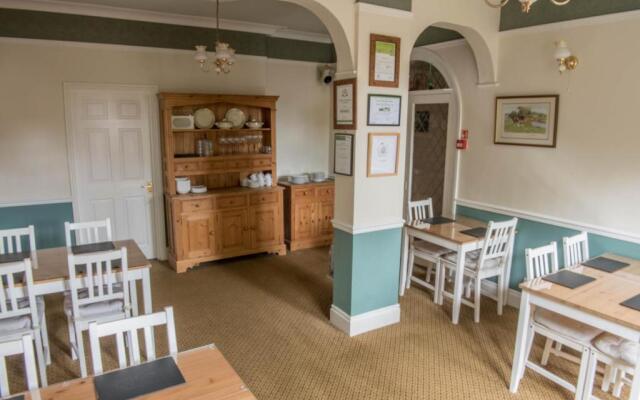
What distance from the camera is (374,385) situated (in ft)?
9.78

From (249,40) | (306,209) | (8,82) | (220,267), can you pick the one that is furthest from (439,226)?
(8,82)

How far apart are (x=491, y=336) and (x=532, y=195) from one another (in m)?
1.33

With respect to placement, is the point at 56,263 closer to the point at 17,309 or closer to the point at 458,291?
the point at 17,309

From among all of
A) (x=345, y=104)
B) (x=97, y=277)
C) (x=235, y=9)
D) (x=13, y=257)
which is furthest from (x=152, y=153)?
(x=345, y=104)

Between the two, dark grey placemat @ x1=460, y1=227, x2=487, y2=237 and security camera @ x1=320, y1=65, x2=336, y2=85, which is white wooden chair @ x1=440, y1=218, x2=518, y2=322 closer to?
dark grey placemat @ x1=460, y1=227, x2=487, y2=237

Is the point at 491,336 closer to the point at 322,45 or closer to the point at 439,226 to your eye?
the point at 439,226

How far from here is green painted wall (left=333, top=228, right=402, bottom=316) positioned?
3578 millimetres

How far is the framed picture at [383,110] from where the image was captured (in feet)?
11.1

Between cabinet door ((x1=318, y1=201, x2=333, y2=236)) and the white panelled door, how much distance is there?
7.02 feet

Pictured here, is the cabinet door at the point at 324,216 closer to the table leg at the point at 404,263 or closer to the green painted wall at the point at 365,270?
A: the table leg at the point at 404,263

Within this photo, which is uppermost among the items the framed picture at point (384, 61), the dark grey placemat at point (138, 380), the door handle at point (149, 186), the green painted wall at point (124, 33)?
the green painted wall at point (124, 33)

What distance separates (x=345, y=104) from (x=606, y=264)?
2.23 m

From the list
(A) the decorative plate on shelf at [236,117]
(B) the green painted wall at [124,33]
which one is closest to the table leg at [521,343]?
(A) the decorative plate on shelf at [236,117]

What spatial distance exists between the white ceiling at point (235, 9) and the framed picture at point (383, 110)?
1.80 meters
